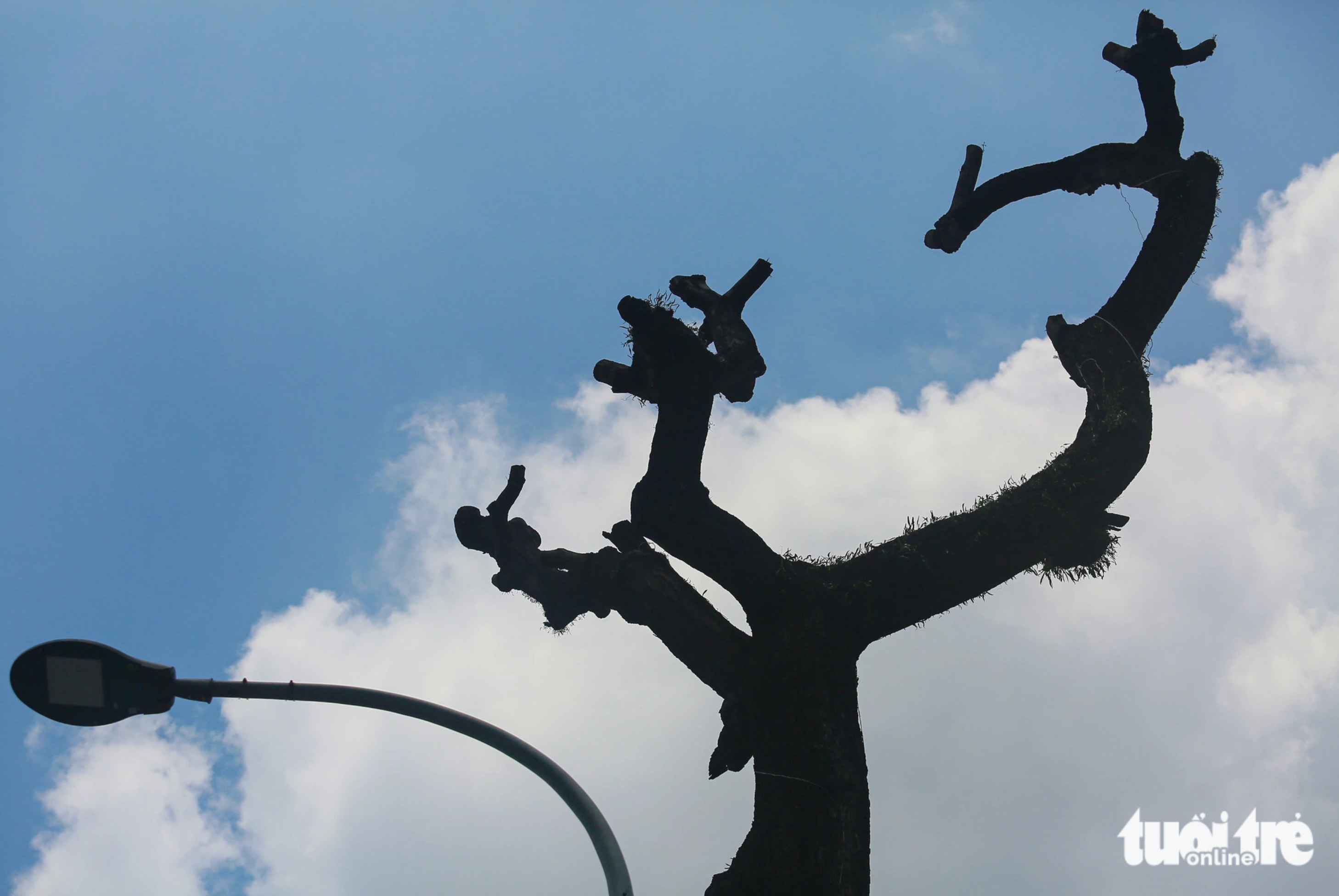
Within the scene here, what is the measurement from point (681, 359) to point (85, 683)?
15.1 feet

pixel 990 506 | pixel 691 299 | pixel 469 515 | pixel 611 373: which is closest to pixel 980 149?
pixel 691 299

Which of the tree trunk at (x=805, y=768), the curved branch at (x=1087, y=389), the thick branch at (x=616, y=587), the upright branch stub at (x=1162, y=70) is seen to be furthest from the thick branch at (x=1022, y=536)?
the upright branch stub at (x=1162, y=70)

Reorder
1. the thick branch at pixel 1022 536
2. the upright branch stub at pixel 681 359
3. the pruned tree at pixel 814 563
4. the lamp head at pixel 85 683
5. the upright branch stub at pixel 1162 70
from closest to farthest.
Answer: the lamp head at pixel 85 683, the pruned tree at pixel 814 563, the thick branch at pixel 1022 536, the upright branch stub at pixel 681 359, the upright branch stub at pixel 1162 70

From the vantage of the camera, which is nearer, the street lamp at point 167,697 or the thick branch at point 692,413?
the street lamp at point 167,697

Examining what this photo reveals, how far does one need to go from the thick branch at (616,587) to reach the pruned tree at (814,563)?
0.6 inches

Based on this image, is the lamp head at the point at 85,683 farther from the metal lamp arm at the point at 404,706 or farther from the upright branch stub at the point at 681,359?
the upright branch stub at the point at 681,359

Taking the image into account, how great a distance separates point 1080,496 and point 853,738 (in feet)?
8.85

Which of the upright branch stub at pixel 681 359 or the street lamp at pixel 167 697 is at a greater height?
the upright branch stub at pixel 681 359

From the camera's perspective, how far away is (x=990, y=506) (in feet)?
23.1

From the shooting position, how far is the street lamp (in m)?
4.20

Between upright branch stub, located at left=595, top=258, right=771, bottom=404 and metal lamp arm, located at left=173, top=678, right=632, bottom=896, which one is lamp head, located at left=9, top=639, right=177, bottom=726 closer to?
metal lamp arm, located at left=173, top=678, right=632, bottom=896

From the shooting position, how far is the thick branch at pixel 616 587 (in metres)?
6.75

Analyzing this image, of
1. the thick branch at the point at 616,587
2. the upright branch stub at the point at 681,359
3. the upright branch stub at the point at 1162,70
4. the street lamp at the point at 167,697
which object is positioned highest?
the upright branch stub at the point at 1162,70

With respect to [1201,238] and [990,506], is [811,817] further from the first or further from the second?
[1201,238]
